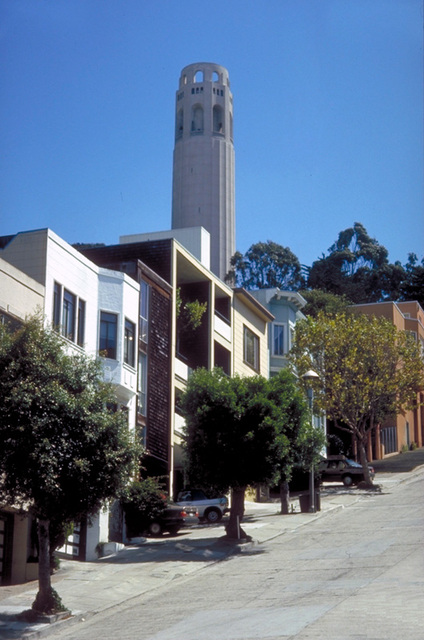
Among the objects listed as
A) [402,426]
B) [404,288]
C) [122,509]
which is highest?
[404,288]

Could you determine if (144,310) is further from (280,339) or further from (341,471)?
(280,339)

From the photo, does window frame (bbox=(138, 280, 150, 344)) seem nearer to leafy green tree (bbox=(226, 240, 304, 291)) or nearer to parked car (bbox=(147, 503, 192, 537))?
parked car (bbox=(147, 503, 192, 537))

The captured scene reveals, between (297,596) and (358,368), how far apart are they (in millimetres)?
26982

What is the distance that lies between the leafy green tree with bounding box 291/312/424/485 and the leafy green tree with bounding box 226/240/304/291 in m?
45.7

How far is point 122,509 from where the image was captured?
30.2 m

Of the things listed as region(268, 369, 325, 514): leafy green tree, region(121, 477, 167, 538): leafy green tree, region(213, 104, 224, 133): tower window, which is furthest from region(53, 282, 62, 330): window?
region(213, 104, 224, 133): tower window

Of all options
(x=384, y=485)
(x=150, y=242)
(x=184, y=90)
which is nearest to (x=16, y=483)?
(x=150, y=242)

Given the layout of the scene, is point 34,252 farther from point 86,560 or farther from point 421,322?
point 421,322

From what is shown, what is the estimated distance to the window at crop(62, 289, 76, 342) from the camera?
27984 mm

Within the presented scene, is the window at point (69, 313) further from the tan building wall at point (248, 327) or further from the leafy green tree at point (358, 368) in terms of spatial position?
the leafy green tree at point (358, 368)

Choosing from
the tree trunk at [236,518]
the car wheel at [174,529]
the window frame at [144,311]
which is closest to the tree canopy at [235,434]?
the tree trunk at [236,518]

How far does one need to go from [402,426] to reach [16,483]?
5386 cm

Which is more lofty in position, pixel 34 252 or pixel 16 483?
pixel 34 252

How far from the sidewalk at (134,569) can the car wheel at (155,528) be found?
0.39 m
